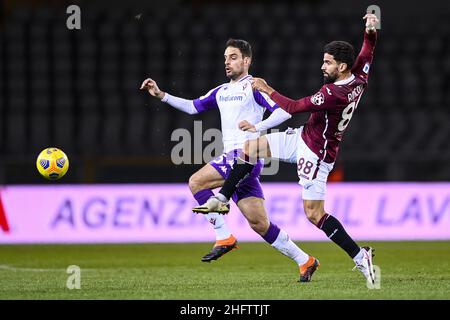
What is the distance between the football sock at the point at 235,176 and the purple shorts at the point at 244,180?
28 cm

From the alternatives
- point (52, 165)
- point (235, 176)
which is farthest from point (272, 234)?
point (52, 165)

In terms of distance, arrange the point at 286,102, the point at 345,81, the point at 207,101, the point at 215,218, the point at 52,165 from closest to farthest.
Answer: the point at 286,102 → the point at 345,81 → the point at 215,218 → the point at 207,101 → the point at 52,165

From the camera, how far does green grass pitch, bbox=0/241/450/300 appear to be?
658cm

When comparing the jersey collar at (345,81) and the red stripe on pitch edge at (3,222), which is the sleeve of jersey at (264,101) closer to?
the jersey collar at (345,81)

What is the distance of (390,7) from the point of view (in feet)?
57.9

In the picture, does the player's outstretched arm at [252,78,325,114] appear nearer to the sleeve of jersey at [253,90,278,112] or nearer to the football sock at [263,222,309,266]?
the sleeve of jersey at [253,90,278,112]

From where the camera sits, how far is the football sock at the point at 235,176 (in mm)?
7395

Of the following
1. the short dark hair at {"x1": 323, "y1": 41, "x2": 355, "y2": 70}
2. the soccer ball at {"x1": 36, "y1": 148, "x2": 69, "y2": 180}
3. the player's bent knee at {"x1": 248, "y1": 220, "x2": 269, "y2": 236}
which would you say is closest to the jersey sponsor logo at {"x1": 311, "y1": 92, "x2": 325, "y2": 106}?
the short dark hair at {"x1": 323, "y1": 41, "x2": 355, "y2": 70}

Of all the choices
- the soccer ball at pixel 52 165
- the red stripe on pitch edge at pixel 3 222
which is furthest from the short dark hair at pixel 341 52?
the red stripe on pitch edge at pixel 3 222

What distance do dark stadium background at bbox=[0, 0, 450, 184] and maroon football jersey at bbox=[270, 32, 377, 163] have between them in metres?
6.30

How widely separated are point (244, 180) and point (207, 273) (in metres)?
1.20

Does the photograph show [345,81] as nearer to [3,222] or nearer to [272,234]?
[272,234]

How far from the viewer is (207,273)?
8.42 meters

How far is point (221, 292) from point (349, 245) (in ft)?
3.71
